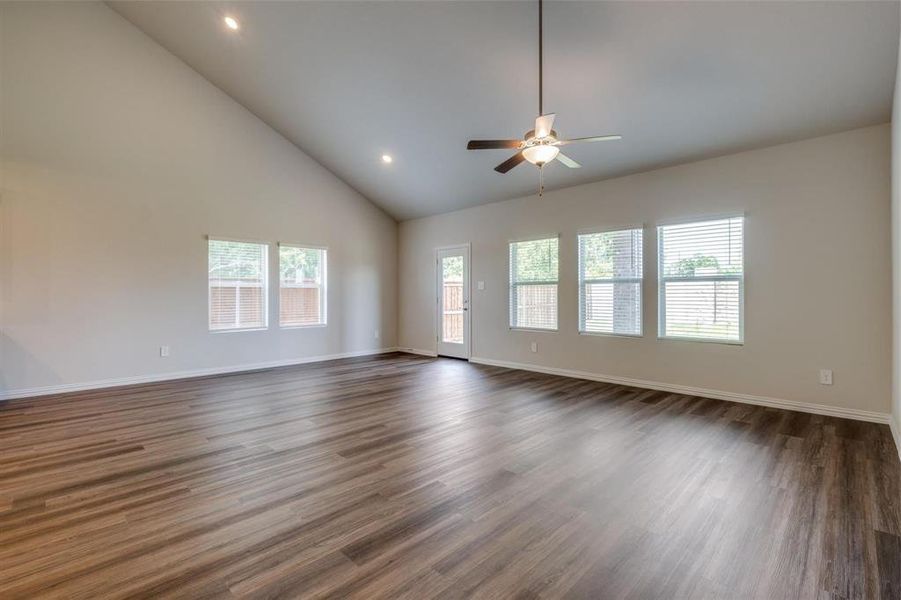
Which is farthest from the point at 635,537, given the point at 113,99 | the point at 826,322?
the point at 113,99

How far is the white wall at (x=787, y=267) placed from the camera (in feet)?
12.3

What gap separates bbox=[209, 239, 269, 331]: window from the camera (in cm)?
594

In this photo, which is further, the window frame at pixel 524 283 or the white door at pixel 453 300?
the white door at pixel 453 300

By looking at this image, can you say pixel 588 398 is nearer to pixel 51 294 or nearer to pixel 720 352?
pixel 720 352

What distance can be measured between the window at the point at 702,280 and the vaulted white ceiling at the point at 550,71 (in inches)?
34.5

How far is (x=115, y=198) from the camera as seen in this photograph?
510cm

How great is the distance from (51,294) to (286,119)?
145 inches

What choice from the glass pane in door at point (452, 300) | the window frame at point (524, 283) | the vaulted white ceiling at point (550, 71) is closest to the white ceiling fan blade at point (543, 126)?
the vaulted white ceiling at point (550, 71)

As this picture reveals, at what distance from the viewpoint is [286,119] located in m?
6.05

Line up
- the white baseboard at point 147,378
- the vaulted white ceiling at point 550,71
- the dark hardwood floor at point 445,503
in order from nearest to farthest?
the dark hardwood floor at point 445,503
the vaulted white ceiling at point 550,71
the white baseboard at point 147,378

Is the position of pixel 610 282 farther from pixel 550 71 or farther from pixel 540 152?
pixel 540 152

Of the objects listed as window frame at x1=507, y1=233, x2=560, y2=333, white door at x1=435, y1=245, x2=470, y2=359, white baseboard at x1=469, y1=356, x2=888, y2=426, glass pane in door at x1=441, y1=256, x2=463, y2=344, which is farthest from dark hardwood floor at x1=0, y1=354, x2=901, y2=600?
glass pane in door at x1=441, y1=256, x2=463, y2=344

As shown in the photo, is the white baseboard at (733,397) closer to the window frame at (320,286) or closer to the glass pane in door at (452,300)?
the glass pane in door at (452,300)

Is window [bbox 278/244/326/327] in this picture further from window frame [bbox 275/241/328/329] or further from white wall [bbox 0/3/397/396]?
white wall [bbox 0/3/397/396]
